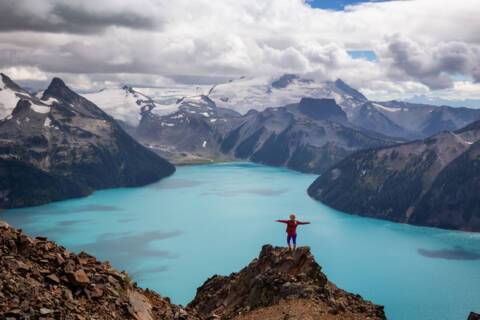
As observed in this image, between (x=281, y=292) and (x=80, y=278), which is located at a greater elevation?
(x=80, y=278)

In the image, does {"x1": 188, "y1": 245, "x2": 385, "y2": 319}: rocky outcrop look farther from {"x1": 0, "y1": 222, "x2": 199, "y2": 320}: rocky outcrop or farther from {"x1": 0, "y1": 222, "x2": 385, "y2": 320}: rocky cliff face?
{"x1": 0, "y1": 222, "x2": 199, "y2": 320}: rocky outcrop

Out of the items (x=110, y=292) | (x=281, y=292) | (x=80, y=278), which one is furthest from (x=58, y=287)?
(x=281, y=292)

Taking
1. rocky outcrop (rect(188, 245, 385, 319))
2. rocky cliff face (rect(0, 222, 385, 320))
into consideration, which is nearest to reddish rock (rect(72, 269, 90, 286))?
rocky cliff face (rect(0, 222, 385, 320))

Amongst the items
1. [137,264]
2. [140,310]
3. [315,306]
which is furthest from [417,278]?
[140,310]

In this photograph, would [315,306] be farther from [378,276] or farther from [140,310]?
[378,276]

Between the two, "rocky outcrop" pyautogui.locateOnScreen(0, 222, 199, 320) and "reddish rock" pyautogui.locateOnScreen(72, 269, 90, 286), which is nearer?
"rocky outcrop" pyautogui.locateOnScreen(0, 222, 199, 320)

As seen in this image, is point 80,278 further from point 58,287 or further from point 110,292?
point 110,292

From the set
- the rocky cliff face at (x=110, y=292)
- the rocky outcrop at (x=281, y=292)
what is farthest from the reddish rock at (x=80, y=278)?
the rocky outcrop at (x=281, y=292)
